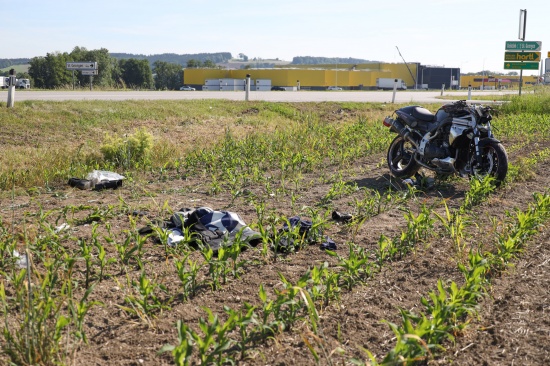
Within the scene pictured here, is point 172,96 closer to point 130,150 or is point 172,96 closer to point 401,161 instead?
point 130,150

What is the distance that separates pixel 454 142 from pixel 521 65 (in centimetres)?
1925

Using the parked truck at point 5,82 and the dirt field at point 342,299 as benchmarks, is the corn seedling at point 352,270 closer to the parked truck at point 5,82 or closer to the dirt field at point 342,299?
the dirt field at point 342,299

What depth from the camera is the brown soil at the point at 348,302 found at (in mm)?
3459

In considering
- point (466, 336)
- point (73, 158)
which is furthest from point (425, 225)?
point (73, 158)

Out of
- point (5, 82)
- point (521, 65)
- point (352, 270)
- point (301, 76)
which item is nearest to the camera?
point (352, 270)

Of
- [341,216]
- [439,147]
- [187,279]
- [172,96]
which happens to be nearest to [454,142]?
[439,147]

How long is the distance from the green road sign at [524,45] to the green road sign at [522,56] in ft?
0.60

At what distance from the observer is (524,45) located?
25562 mm

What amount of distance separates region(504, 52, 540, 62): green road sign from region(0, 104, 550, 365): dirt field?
2073 cm

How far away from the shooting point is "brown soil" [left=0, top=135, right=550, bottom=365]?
346cm

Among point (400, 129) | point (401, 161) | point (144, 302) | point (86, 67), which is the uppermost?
point (86, 67)

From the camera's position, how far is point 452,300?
3592 millimetres

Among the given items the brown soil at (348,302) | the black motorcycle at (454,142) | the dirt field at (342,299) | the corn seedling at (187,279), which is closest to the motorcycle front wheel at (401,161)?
the black motorcycle at (454,142)

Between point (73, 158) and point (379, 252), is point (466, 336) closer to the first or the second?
point (379, 252)
